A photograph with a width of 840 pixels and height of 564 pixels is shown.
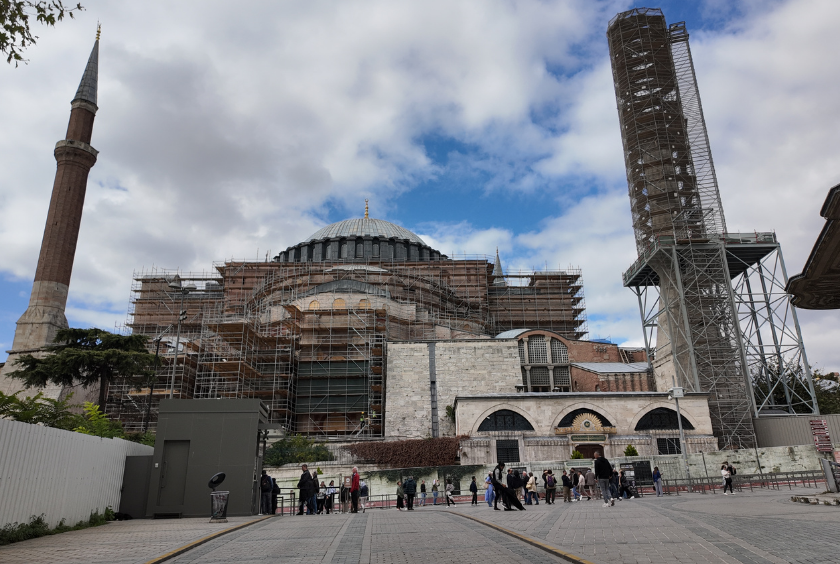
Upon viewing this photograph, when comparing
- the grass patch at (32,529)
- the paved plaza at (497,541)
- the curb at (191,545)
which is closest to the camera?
the paved plaza at (497,541)

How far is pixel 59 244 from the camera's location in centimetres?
3772

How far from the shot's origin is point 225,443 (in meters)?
15.3

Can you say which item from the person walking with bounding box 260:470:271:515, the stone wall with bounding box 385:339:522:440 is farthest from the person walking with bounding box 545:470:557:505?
the stone wall with bounding box 385:339:522:440

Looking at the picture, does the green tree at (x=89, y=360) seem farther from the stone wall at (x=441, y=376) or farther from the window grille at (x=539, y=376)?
the window grille at (x=539, y=376)

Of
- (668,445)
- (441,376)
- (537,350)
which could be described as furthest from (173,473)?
(537,350)

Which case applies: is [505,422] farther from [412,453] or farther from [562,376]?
[562,376]

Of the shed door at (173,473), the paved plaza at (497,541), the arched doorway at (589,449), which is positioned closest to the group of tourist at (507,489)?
the shed door at (173,473)

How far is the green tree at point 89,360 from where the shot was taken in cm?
2700

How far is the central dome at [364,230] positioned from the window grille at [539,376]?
2321 cm

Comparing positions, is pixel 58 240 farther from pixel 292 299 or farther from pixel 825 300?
pixel 825 300

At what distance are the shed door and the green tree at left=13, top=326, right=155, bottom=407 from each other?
1399cm

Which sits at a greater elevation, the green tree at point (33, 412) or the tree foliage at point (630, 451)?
the green tree at point (33, 412)

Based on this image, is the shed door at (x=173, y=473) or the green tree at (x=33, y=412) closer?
the green tree at (x=33, y=412)

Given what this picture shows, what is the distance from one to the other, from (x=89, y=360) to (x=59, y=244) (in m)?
14.4
